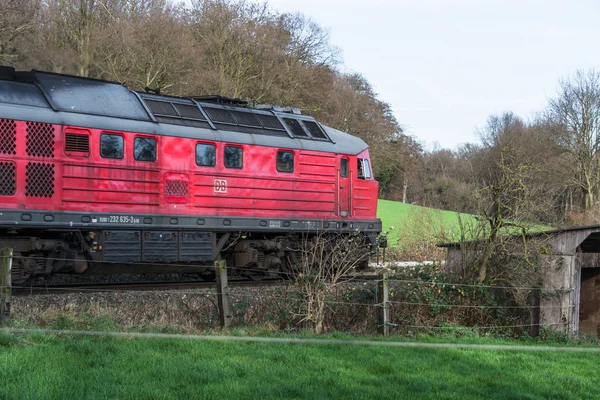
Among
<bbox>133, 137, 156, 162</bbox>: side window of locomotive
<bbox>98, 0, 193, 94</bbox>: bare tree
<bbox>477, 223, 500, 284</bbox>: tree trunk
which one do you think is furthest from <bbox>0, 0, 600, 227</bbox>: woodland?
<bbox>133, 137, 156, 162</bbox>: side window of locomotive

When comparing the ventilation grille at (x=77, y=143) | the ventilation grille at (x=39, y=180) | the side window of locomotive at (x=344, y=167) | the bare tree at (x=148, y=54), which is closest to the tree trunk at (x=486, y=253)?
the side window of locomotive at (x=344, y=167)

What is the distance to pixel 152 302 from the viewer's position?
12156mm

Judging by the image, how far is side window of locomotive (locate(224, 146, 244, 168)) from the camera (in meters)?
15.7

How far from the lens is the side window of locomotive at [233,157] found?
15.7 meters

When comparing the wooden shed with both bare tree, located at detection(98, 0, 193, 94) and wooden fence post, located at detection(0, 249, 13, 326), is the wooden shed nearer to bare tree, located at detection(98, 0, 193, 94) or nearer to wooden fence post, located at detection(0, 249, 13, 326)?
wooden fence post, located at detection(0, 249, 13, 326)

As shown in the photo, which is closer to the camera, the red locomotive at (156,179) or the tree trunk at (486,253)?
the red locomotive at (156,179)

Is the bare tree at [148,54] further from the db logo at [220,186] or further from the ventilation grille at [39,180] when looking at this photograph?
the ventilation grille at [39,180]

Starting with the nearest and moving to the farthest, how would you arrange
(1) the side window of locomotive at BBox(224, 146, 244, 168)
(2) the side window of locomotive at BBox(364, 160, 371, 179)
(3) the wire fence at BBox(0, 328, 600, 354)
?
(3) the wire fence at BBox(0, 328, 600, 354) → (1) the side window of locomotive at BBox(224, 146, 244, 168) → (2) the side window of locomotive at BBox(364, 160, 371, 179)

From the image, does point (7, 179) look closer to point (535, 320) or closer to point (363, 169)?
point (363, 169)

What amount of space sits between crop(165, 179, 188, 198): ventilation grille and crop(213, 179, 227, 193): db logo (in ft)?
2.47

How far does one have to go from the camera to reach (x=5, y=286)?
8953 millimetres

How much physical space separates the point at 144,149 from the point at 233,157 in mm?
2281

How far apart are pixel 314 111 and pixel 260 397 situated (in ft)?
97.8

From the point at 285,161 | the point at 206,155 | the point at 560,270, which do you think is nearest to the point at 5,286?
the point at 206,155
